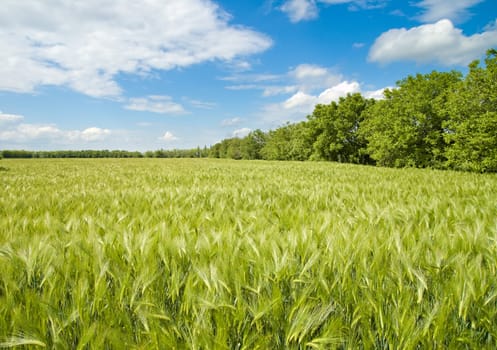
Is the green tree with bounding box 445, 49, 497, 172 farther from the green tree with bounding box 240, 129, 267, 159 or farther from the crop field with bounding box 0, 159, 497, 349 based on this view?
the green tree with bounding box 240, 129, 267, 159

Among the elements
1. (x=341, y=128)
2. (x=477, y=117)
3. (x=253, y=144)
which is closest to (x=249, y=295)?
(x=477, y=117)

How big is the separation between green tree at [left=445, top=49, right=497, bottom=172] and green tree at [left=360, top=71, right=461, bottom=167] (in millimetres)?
6120

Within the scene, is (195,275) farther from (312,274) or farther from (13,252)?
(13,252)

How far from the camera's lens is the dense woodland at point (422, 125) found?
19.8m

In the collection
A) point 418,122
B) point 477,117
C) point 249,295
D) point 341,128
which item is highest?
point 341,128

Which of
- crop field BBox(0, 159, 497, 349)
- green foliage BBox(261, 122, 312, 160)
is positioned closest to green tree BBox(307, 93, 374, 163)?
green foliage BBox(261, 122, 312, 160)

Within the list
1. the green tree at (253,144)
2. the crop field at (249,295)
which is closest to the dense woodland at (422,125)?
the crop field at (249,295)

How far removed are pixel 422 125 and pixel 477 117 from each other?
31.4 feet

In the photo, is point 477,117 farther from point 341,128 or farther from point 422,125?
point 341,128

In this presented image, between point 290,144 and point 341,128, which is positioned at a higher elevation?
point 341,128

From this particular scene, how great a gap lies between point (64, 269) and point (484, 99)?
2801cm

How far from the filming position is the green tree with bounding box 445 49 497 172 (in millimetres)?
18812

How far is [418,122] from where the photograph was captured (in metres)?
29.7

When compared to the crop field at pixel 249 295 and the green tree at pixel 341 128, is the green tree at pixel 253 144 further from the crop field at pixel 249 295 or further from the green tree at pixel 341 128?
the crop field at pixel 249 295
